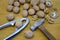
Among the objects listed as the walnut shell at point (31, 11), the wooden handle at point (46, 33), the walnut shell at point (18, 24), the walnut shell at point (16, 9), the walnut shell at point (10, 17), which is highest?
the walnut shell at point (16, 9)

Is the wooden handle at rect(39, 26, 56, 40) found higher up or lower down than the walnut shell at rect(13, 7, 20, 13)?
lower down

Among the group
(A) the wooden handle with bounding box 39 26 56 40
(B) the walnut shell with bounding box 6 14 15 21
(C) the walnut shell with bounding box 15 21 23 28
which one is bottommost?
(A) the wooden handle with bounding box 39 26 56 40

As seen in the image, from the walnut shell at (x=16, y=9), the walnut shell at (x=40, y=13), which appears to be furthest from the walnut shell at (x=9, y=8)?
the walnut shell at (x=40, y=13)

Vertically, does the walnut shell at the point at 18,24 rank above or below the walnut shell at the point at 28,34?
above

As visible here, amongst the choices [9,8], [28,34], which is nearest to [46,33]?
[28,34]

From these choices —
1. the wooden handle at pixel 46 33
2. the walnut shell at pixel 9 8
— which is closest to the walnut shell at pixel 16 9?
the walnut shell at pixel 9 8

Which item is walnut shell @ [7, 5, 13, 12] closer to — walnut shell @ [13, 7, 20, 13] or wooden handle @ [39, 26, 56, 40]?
walnut shell @ [13, 7, 20, 13]

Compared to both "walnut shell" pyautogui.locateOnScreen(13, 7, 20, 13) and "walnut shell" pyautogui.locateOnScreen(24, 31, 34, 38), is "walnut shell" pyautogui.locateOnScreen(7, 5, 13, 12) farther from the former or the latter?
"walnut shell" pyautogui.locateOnScreen(24, 31, 34, 38)

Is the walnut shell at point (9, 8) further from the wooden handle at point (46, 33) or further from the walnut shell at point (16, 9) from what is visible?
the wooden handle at point (46, 33)

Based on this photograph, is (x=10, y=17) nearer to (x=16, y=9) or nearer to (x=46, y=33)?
(x=16, y=9)

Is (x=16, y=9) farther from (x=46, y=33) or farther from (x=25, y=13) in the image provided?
(x=46, y=33)

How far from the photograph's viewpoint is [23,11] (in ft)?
2.67

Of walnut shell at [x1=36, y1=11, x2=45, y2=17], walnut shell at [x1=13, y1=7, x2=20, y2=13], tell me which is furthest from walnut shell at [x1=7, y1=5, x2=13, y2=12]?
walnut shell at [x1=36, y1=11, x2=45, y2=17]

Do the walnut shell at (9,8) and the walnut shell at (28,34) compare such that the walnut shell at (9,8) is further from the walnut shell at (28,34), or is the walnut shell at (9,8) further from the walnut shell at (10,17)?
the walnut shell at (28,34)
